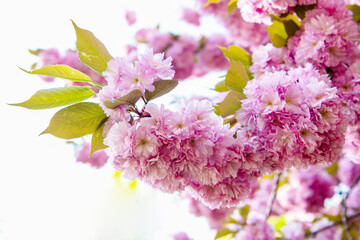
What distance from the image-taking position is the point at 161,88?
2.35 feet

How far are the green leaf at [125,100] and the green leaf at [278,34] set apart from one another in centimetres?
65

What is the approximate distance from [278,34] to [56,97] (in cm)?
79

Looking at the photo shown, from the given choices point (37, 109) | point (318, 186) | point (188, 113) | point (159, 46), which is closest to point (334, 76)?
point (188, 113)

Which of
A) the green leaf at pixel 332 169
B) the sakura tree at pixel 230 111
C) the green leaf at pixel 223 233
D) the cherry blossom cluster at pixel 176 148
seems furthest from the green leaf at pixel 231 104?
the green leaf at pixel 332 169

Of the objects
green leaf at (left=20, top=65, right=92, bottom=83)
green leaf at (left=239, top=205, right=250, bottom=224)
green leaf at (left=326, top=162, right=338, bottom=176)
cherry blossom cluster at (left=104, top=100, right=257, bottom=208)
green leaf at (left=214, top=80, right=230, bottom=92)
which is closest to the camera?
cherry blossom cluster at (left=104, top=100, right=257, bottom=208)

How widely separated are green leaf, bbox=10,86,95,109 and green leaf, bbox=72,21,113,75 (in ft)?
0.23

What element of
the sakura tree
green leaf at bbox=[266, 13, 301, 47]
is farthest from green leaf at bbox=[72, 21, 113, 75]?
green leaf at bbox=[266, 13, 301, 47]

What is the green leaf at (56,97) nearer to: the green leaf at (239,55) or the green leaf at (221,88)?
the green leaf at (221,88)

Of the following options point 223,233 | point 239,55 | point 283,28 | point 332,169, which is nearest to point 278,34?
point 283,28

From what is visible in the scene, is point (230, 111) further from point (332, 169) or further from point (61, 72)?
point (332, 169)

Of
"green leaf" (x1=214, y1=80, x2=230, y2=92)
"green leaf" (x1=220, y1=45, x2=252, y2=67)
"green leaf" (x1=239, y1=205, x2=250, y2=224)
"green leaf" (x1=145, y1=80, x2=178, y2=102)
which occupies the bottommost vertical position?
"green leaf" (x1=239, y1=205, x2=250, y2=224)

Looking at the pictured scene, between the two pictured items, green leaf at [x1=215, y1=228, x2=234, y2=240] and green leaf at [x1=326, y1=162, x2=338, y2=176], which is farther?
A: green leaf at [x1=326, y1=162, x2=338, y2=176]

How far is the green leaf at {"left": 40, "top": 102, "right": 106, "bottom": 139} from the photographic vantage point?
747mm

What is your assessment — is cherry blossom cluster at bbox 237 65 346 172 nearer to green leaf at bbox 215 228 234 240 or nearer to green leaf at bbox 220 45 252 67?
green leaf at bbox 220 45 252 67
